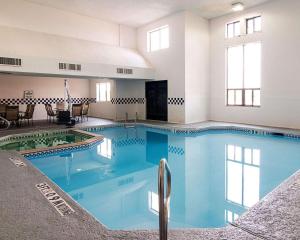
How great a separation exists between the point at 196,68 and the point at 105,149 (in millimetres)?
5083

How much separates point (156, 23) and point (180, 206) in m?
8.42

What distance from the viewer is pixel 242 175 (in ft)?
13.7

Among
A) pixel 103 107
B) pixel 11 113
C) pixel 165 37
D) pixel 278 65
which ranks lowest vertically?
pixel 11 113

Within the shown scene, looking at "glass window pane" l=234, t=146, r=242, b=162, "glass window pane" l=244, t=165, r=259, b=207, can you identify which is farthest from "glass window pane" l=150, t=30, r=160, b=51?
"glass window pane" l=244, t=165, r=259, b=207

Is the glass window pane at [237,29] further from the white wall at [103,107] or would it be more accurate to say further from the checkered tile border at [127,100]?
the white wall at [103,107]

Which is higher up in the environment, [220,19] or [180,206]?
[220,19]

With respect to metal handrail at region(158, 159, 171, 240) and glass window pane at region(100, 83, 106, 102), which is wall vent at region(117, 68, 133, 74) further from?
metal handrail at region(158, 159, 171, 240)

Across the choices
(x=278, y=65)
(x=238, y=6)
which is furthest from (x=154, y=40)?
(x=278, y=65)

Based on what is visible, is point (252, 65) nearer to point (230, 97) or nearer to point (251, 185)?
point (230, 97)

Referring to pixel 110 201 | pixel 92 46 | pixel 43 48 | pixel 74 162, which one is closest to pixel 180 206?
→ pixel 110 201

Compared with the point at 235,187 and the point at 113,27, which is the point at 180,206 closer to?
the point at 235,187

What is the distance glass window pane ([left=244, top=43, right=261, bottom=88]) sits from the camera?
8500 mm

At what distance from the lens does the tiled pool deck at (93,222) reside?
1.97m

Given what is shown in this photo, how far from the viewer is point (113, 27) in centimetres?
1015
